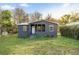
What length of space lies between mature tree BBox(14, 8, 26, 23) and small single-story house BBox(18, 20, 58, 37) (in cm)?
5

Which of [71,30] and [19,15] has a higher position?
[19,15]

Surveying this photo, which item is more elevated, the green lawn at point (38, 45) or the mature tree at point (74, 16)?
the mature tree at point (74, 16)

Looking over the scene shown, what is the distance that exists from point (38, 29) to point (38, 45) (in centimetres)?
17

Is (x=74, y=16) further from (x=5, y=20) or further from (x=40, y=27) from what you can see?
(x=5, y=20)

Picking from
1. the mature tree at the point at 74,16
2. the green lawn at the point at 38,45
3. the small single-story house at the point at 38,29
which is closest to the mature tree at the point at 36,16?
the small single-story house at the point at 38,29

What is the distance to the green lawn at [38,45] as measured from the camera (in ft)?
9.18

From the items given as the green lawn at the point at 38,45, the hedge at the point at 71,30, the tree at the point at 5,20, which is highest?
the tree at the point at 5,20

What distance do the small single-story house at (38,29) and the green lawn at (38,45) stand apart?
53mm

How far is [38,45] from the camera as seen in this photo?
9.23 ft

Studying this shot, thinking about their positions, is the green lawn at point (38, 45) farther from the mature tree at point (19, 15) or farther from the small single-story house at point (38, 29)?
the mature tree at point (19, 15)

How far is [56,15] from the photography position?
2.82m

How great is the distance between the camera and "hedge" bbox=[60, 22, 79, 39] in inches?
110

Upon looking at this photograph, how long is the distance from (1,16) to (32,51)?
0.50m

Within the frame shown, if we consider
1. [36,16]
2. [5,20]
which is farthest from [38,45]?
[5,20]
